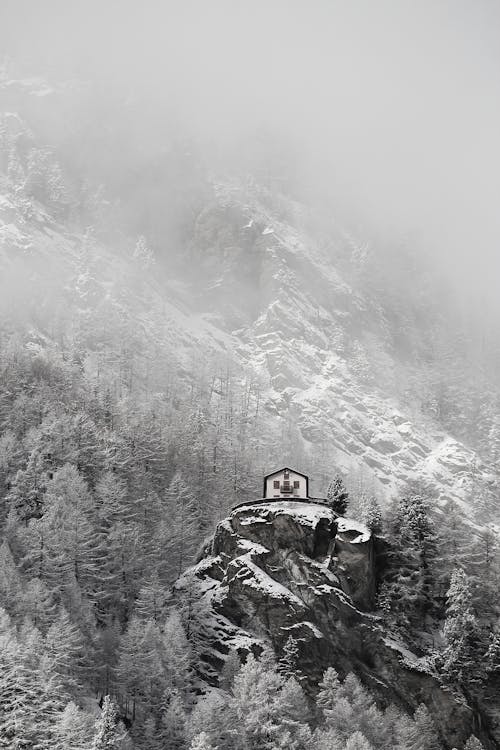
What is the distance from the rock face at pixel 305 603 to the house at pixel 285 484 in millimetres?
4429

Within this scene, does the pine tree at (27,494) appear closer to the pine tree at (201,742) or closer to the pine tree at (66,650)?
the pine tree at (66,650)

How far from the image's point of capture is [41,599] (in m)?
64.7

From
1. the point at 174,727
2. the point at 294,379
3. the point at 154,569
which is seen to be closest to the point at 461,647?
the point at 174,727

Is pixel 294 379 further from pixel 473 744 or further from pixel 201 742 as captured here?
pixel 201 742

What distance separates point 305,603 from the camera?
74312 millimetres

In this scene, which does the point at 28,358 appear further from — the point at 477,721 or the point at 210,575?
the point at 477,721

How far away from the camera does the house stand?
281 ft

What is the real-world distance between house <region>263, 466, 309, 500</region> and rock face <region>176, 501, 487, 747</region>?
4429 millimetres

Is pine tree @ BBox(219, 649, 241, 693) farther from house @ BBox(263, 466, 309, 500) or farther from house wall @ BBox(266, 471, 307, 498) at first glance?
house wall @ BBox(266, 471, 307, 498)

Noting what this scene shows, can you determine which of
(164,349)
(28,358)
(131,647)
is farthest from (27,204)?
(131,647)

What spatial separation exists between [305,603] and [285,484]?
15.2 meters

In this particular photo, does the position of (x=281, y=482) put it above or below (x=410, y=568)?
below

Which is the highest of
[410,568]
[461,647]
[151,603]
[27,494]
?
[461,647]

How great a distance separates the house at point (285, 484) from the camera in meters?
85.5
